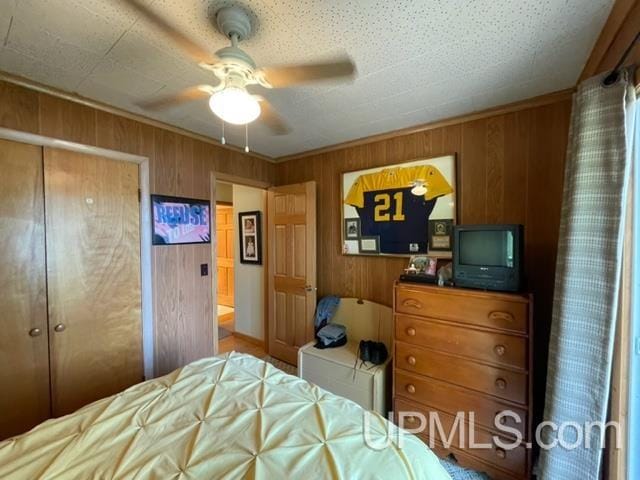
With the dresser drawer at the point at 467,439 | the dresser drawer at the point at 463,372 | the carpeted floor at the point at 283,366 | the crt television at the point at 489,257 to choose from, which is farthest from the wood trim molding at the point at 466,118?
the carpeted floor at the point at 283,366

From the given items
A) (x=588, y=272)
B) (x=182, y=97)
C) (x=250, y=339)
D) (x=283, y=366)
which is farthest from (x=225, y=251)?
(x=588, y=272)

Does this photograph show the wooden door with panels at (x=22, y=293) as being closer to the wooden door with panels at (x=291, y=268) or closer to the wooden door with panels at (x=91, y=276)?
the wooden door with panels at (x=91, y=276)

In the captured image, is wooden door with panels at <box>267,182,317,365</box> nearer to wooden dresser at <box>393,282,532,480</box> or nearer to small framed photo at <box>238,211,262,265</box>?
small framed photo at <box>238,211,262,265</box>

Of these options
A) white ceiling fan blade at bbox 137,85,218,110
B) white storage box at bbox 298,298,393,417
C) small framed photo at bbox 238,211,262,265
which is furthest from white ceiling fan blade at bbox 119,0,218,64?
small framed photo at bbox 238,211,262,265

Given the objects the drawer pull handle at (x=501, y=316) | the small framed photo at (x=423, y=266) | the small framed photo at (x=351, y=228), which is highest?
the small framed photo at (x=351, y=228)

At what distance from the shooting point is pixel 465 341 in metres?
1.78

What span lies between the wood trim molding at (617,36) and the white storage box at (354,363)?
2.10 metres

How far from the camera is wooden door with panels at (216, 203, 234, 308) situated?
220 inches

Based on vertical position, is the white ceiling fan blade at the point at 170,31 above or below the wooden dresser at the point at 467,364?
above

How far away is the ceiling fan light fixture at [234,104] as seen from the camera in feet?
3.85

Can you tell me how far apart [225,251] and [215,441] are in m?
5.07

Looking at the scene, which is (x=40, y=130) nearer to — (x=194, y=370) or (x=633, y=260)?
(x=194, y=370)

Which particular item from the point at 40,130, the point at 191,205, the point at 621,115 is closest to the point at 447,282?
the point at 621,115

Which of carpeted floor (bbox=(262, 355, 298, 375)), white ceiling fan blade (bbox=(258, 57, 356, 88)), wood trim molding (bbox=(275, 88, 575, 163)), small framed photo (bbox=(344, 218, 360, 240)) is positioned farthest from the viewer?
carpeted floor (bbox=(262, 355, 298, 375))
